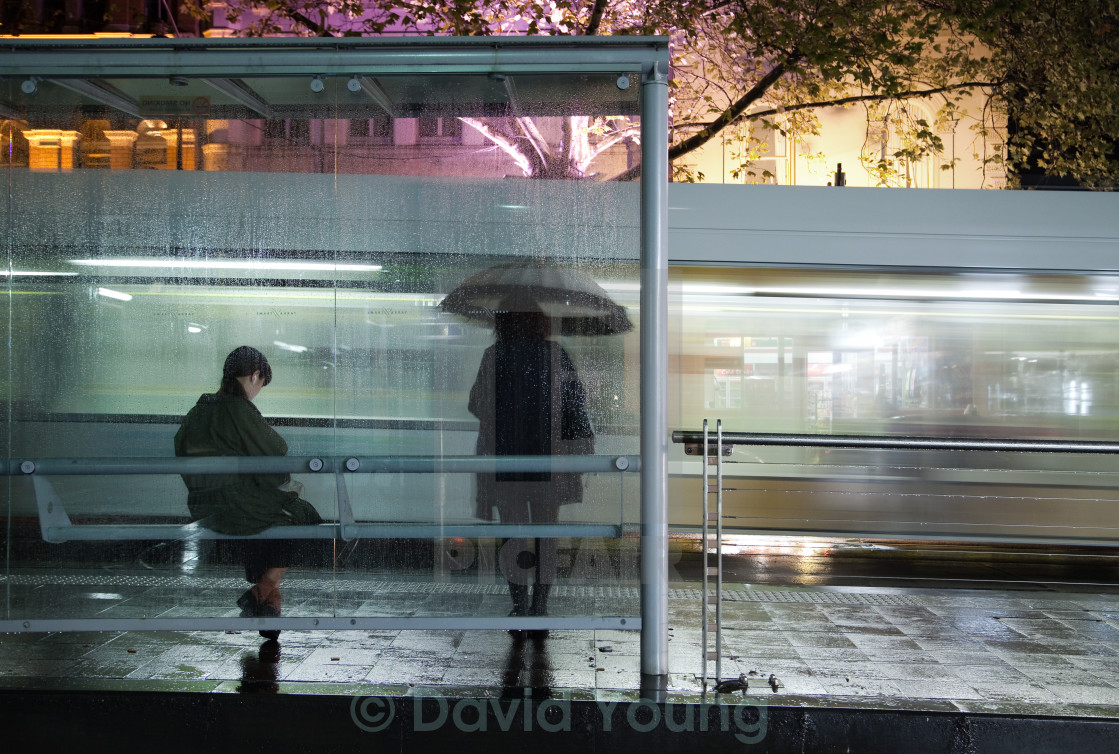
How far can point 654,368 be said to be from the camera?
4.41m

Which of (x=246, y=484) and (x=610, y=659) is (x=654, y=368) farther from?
(x=246, y=484)

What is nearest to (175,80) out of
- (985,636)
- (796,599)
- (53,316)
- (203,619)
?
(53,316)

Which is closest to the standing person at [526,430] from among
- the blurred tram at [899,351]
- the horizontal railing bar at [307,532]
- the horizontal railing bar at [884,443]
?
the horizontal railing bar at [307,532]

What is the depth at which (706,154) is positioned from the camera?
17156 millimetres

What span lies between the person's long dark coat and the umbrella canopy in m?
0.16

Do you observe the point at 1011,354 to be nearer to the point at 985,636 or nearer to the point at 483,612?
the point at 985,636

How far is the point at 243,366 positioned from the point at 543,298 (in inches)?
60.8

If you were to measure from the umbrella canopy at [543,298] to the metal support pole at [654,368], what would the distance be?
21 centimetres

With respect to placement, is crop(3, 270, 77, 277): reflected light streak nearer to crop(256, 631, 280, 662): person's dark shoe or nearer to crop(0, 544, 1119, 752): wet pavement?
crop(0, 544, 1119, 752): wet pavement

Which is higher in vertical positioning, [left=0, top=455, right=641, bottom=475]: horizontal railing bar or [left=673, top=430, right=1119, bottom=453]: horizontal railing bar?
[left=673, top=430, right=1119, bottom=453]: horizontal railing bar

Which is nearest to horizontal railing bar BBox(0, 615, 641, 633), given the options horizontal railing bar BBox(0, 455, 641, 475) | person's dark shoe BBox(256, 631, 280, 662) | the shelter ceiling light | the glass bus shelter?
the glass bus shelter

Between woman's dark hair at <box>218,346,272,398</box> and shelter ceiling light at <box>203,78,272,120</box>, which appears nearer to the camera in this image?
shelter ceiling light at <box>203,78,272,120</box>

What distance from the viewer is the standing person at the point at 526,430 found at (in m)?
4.64

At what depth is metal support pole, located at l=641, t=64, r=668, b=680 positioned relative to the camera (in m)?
4.39
